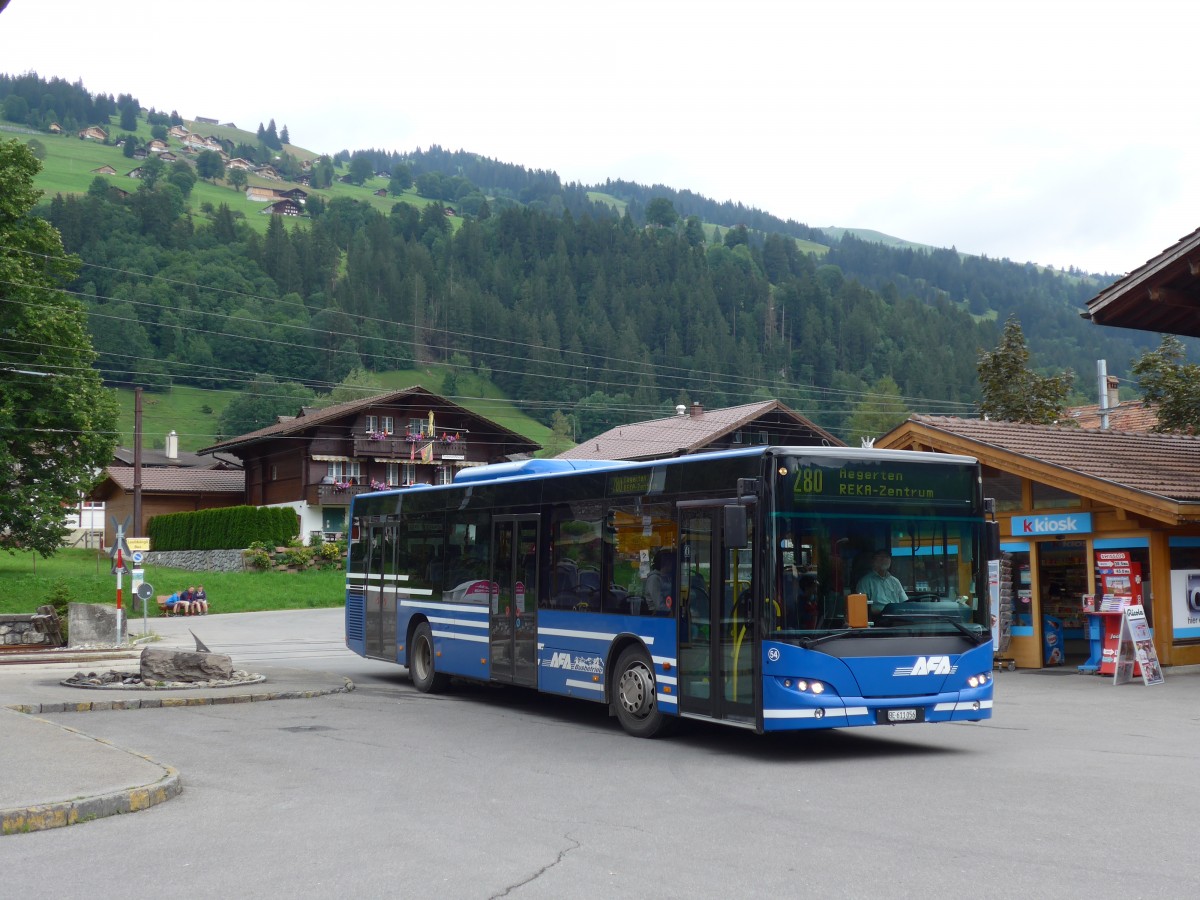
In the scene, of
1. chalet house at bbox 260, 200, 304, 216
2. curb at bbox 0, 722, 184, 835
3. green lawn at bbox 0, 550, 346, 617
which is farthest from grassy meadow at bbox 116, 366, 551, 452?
curb at bbox 0, 722, 184, 835

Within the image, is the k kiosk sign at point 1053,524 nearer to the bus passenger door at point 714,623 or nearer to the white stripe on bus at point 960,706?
the white stripe on bus at point 960,706

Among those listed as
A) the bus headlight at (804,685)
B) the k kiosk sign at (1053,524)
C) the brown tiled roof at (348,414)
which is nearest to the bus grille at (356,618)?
the bus headlight at (804,685)

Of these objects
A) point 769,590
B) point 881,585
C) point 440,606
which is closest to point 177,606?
point 440,606

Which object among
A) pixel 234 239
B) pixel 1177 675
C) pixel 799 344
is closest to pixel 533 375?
pixel 799 344

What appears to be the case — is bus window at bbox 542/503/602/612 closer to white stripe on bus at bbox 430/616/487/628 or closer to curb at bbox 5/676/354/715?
white stripe on bus at bbox 430/616/487/628

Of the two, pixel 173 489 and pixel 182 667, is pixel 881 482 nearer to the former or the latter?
pixel 182 667

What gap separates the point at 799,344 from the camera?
477 ft

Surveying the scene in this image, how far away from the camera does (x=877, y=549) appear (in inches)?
458

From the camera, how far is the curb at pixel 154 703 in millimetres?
15452

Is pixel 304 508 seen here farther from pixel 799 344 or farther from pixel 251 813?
pixel 799 344

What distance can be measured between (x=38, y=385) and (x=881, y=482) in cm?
3894

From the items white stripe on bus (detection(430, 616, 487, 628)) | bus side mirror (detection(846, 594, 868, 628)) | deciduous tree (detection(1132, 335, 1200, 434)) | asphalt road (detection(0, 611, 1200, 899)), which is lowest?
asphalt road (detection(0, 611, 1200, 899))

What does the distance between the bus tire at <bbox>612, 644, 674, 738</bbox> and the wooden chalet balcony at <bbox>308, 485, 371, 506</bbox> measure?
60357 mm

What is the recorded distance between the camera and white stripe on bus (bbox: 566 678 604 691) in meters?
13.7
